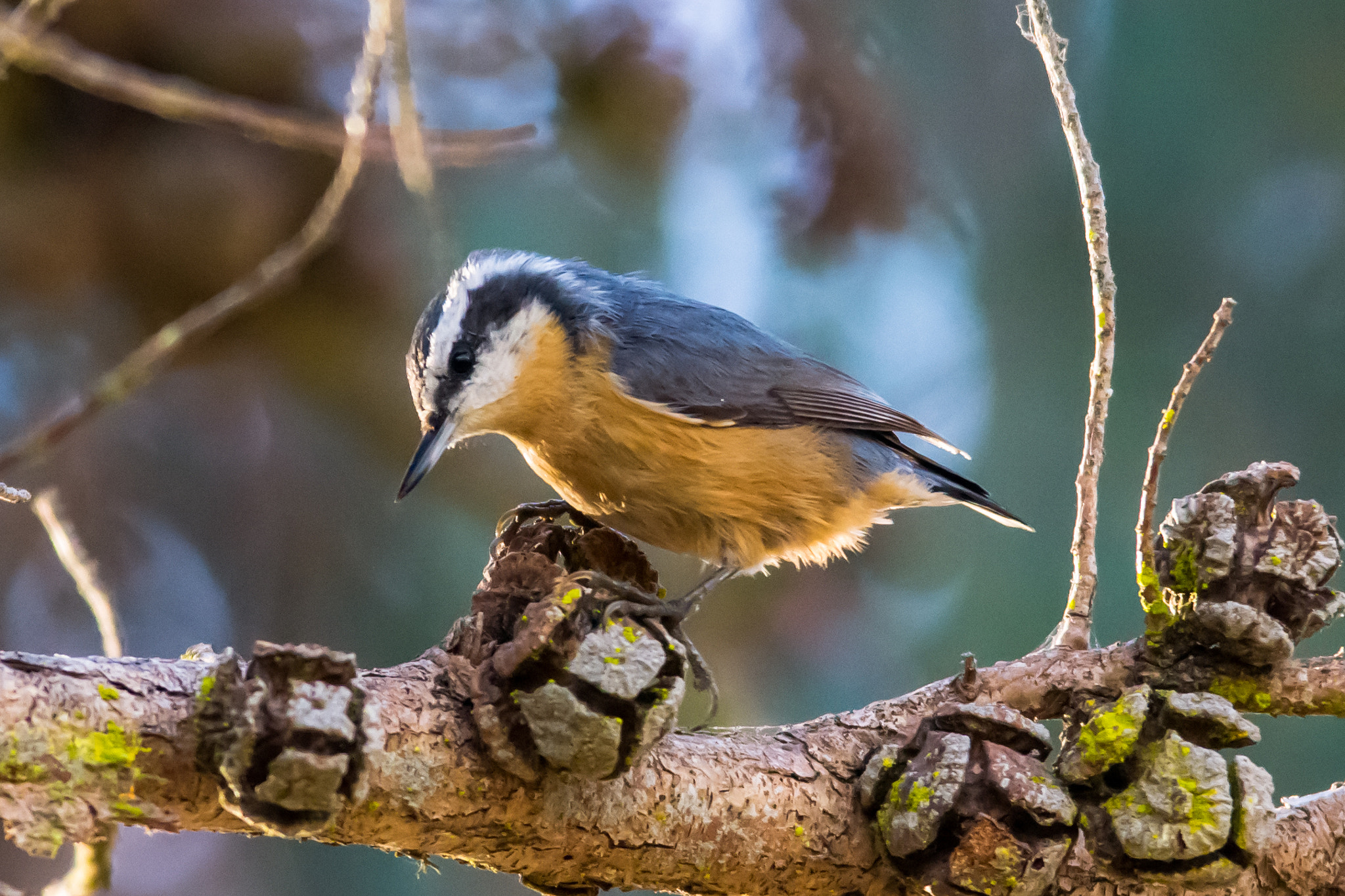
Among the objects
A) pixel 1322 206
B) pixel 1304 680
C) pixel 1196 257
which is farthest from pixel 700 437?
pixel 1322 206

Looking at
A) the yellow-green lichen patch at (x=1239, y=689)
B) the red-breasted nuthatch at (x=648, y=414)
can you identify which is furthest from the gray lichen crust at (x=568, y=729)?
the yellow-green lichen patch at (x=1239, y=689)

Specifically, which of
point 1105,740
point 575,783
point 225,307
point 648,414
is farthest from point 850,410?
point 225,307

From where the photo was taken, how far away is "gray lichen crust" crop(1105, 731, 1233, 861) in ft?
3.66

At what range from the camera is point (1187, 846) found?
112 cm

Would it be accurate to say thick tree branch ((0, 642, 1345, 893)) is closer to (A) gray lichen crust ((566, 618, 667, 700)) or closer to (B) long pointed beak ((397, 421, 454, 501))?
(A) gray lichen crust ((566, 618, 667, 700))

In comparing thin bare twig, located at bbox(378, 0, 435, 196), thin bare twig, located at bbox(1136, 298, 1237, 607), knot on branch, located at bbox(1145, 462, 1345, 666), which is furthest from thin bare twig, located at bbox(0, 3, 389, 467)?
knot on branch, located at bbox(1145, 462, 1345, 666)

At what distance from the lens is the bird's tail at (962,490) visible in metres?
2.13

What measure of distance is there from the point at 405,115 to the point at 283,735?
0.60 meters

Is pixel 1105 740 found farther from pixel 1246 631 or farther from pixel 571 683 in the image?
pixel 571 683

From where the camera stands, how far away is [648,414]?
1.79 meters

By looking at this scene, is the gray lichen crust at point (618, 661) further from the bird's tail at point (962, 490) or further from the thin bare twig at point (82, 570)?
the bird's tail at point (962, 490)

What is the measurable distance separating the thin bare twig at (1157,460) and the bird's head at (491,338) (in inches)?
37.9

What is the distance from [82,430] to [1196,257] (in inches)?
94.0

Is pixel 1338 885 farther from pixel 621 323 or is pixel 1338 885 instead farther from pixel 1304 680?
pixel 621 323
